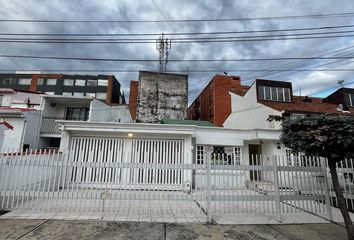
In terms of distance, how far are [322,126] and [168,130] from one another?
6402 millimetres

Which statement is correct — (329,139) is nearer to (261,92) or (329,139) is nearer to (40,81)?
(261,92)

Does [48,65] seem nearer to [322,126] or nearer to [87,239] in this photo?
[87,239]

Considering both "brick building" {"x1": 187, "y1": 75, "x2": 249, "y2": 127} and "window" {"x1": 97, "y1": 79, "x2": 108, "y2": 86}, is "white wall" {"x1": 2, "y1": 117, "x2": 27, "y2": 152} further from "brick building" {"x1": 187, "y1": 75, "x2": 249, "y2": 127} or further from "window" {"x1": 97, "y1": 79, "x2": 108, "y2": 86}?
"window" {"x1": 97, "y1": 79, "x2": 108, "y2": 86}

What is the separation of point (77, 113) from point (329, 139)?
1706 centimetres

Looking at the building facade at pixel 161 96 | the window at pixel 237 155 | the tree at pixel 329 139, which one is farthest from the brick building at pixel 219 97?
the tree at pixel 329 139

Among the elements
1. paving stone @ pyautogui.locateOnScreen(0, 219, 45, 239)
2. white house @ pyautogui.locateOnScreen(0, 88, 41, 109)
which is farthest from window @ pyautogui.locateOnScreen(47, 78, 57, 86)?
paving stone @ pyautogui.locateOnScreen(0, 219, 45, 239)

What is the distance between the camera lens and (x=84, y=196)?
18.5ft

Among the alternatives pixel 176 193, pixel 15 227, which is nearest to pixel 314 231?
pixel 176 193

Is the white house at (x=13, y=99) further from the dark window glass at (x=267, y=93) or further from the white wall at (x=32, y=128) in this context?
the dark window glass at (x=267, y=93)

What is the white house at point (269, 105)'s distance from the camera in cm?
1446

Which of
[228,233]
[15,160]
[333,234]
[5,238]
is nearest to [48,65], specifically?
[15,160]

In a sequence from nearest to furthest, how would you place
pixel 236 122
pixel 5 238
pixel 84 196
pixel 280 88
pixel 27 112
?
1. pixel 5 238
2. pixel 84 196
3. pixel 27 112
4. pixel 280 88
5. pixel 236 122

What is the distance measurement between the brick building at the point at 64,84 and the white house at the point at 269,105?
85.9 ft

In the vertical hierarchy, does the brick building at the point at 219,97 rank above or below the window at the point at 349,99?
above
